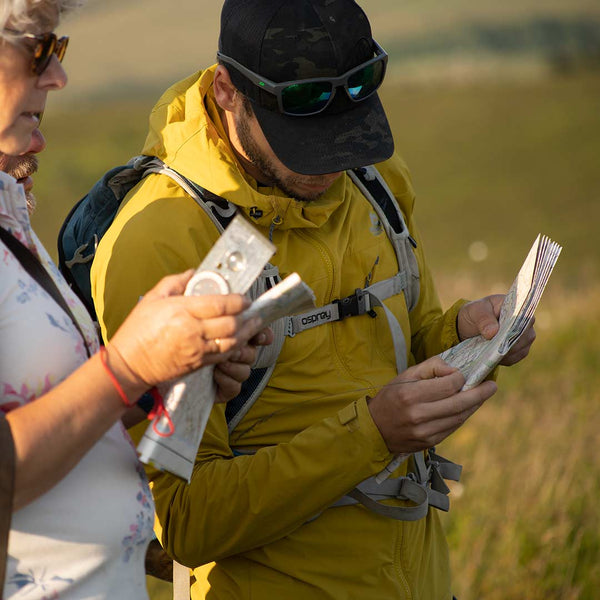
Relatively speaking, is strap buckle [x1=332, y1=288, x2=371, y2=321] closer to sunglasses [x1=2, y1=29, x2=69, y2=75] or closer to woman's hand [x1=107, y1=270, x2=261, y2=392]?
woman's hand [x1=107, y1=270, x2=261, y2=392]

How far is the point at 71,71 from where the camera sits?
19.4 meters

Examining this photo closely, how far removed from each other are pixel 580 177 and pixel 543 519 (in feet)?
44.7

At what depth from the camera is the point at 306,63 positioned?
2469mm

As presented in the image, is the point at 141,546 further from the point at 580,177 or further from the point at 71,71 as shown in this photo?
the point at 71,71

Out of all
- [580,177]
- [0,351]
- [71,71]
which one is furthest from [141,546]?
[71,71]

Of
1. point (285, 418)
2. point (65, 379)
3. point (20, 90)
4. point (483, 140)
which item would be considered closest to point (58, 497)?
point (65, 379)

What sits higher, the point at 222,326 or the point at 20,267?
the point at 20,267

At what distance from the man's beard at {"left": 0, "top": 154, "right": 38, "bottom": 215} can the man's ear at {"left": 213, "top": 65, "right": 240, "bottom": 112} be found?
592 millimetres

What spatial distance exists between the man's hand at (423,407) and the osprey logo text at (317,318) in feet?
0.99

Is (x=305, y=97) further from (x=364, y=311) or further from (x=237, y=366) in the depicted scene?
(x=237, y=366)

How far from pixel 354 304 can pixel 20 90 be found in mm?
1201

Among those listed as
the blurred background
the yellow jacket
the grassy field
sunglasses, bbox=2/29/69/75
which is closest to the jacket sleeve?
the yellow jacket

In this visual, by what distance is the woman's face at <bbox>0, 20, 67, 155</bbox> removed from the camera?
1.72 metres

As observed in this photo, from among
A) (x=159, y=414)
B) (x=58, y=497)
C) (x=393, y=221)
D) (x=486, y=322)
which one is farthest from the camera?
(x=393, y=221)
